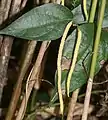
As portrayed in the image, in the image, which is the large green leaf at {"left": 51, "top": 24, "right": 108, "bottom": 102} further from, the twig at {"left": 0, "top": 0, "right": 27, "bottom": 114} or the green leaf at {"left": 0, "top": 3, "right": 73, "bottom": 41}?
the twig at {"left": 0, "top": 0, "right": 27, "bottom": 114}

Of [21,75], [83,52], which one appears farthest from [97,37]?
[21,75]

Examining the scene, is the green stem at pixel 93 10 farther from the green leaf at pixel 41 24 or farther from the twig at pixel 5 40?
the twig at pixel 5 40

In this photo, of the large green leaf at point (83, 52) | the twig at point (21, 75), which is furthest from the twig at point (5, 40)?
the large green leaf at point (83, 52)

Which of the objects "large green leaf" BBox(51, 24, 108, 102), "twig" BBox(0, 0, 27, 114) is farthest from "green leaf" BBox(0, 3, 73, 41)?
"twig" BBox(0, 0, 27, 114)

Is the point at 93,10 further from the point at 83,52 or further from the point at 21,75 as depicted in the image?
the point at 21,75

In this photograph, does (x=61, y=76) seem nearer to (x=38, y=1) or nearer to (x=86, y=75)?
(x=86, y=75)

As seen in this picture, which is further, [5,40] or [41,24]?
[5,40]

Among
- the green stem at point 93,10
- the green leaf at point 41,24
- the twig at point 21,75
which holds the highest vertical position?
the green stem at point 93,10

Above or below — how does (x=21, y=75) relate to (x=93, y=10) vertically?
below

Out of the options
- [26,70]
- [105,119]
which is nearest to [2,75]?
[26,70]
